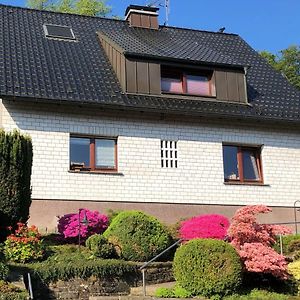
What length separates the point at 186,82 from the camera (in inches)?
806

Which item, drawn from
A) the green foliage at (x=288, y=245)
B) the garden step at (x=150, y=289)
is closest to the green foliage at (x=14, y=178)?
the garden step at (x=150, y=289)

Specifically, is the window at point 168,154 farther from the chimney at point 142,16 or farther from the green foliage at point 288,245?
the chimney at point 142,16

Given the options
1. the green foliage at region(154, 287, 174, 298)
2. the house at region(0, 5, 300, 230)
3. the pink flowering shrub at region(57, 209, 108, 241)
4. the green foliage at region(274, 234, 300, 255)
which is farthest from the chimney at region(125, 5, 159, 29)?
the green foliage at region(154, 287, 174, 298)

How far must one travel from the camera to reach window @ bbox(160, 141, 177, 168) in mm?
19406

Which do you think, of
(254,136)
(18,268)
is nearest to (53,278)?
(18,268)

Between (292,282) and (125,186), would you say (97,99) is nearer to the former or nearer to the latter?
(125,186)

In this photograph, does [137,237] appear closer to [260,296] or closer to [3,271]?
[260,296]

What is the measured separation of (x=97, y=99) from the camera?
18.7 meters

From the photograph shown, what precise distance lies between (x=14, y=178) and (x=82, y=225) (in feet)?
7.47

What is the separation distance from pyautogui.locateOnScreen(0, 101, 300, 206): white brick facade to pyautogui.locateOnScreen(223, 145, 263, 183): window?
292 mm

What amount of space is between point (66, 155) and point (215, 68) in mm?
5956

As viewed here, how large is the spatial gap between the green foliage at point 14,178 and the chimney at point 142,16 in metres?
11.4

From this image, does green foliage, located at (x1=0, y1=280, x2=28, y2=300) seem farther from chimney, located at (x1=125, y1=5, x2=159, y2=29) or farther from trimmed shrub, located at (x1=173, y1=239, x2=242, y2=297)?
chimney, located at (x1=125, y1=5, x2=159, y2=29)

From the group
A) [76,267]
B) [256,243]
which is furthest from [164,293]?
[256,243]
